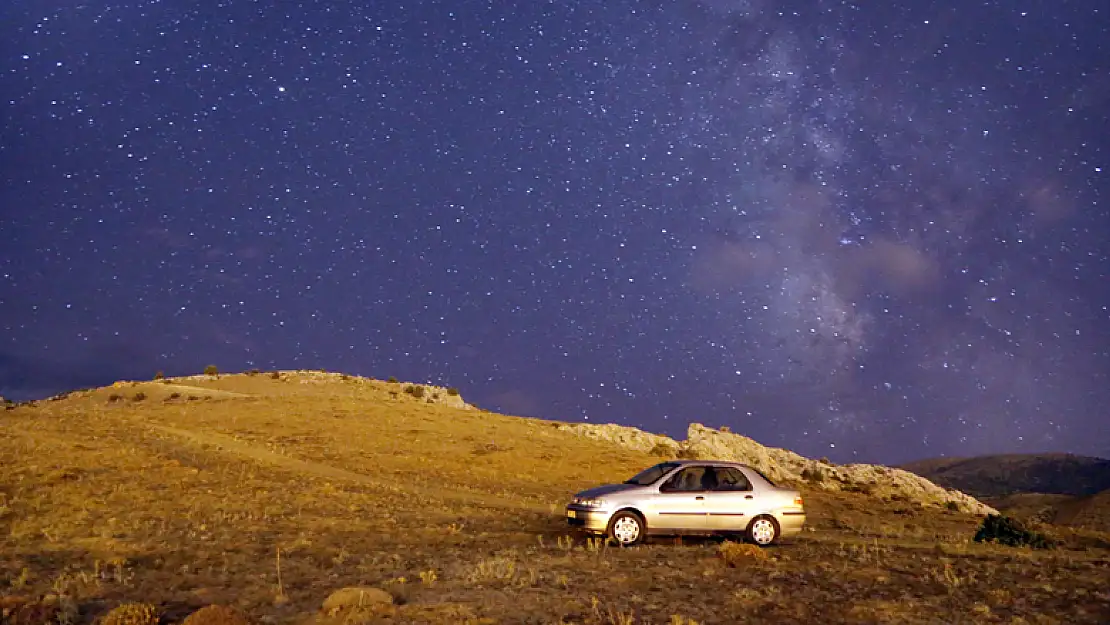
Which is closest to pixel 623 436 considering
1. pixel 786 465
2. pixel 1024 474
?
pixel 786 465

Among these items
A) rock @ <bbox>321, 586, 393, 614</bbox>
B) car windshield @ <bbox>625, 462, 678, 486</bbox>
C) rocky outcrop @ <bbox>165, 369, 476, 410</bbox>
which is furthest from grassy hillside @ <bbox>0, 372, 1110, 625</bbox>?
rocky outcrop @ <bbox>165, 369, 476, 410</bbox>

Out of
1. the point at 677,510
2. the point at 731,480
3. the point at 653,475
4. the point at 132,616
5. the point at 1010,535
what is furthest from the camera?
the point at 1010,535

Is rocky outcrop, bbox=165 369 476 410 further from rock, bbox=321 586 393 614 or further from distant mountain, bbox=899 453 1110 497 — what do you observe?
distant mountain, bbox=899 453 1110 497

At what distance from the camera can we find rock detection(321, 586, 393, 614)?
351 inches

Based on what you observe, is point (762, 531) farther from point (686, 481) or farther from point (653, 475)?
point (653, 475)

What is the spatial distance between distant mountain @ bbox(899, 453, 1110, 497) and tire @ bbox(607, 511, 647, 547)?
3408 inches

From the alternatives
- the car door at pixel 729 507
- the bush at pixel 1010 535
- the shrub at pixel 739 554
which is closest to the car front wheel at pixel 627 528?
the car door at pixel 729 507

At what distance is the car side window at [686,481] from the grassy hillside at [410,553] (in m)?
1.11

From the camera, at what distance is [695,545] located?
572 inches

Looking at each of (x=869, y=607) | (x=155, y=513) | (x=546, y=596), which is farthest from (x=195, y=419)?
(x=869, y=607)

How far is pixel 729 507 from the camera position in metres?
14.6

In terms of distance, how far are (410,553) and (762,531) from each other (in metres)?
6.66

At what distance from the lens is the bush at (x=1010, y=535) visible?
54.4ft

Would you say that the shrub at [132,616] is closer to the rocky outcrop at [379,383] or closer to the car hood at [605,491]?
the car hood at [605,491]
